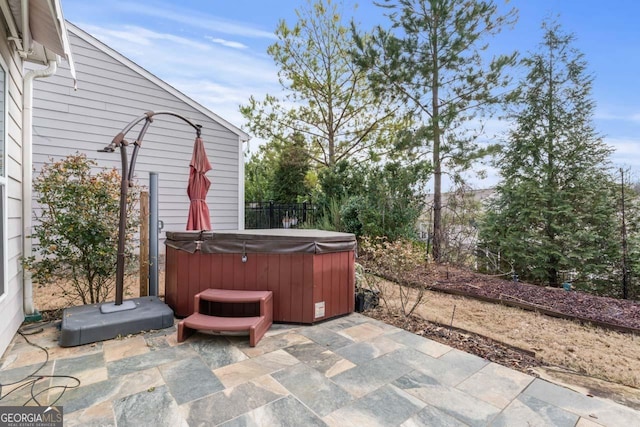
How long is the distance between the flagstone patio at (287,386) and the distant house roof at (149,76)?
16.9 ft

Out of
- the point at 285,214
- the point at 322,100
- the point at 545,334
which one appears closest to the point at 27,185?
the point at 545,334

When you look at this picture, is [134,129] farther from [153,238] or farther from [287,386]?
[287,386]

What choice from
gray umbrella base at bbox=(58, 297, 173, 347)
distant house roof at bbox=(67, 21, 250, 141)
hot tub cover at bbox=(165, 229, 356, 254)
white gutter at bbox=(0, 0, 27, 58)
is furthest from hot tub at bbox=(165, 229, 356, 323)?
distant house roof at bbox=(67, 21, 250, 141)

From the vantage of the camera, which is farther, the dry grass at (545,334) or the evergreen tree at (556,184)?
the evergreen tree at (556,184)

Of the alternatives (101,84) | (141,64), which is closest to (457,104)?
(141,64)

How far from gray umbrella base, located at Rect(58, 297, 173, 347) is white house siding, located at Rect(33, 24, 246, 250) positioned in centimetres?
369

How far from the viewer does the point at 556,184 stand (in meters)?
6.38

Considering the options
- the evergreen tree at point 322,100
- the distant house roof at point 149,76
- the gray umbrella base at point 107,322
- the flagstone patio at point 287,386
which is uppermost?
the evergreen tree at point 322,100

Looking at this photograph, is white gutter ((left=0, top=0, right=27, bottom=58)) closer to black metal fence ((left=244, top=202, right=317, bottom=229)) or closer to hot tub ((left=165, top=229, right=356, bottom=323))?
hot tub ((left=165, top=229, right=356, bottom=323))

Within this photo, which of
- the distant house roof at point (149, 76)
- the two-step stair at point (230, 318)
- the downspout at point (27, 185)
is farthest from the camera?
the distant house roof at point (149, 76)

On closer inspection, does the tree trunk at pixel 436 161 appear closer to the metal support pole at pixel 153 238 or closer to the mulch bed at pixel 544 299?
the mulch bed at pixel 544 299

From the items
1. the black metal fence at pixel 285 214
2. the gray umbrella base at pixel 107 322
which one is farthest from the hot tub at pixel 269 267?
the black metal fence at pixel 285 214

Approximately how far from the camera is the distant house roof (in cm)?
554

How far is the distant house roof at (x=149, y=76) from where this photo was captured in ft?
18.2
